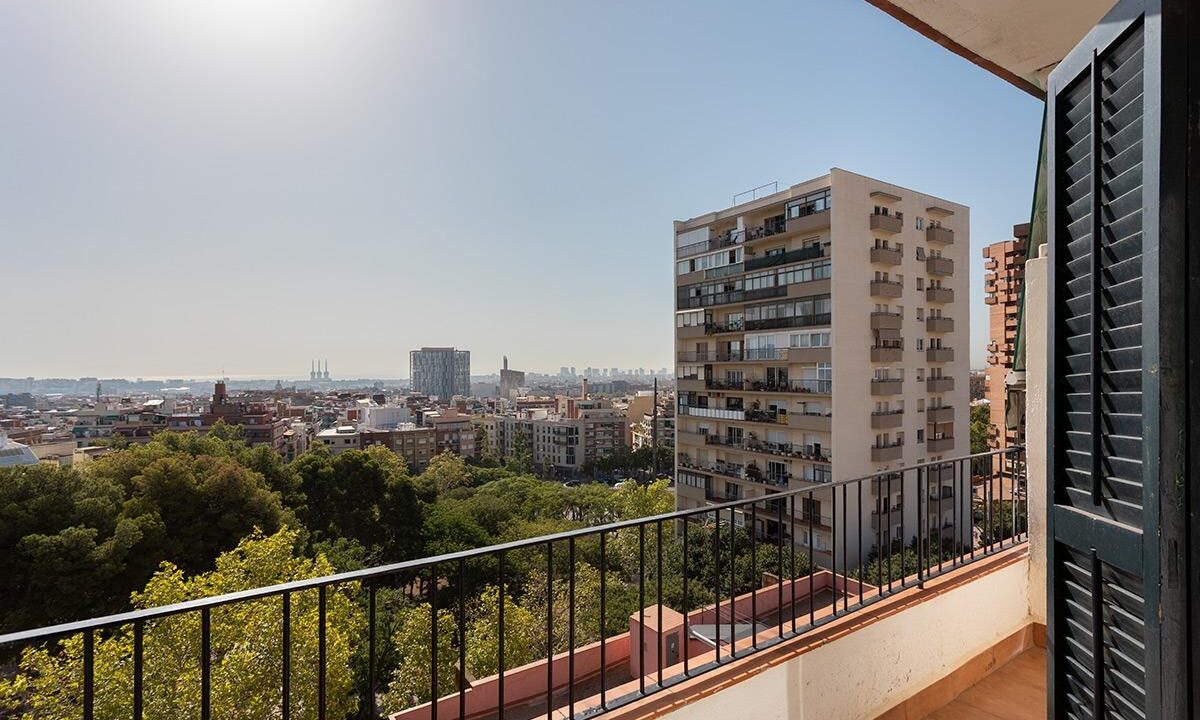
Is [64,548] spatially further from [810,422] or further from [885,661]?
[810,422]

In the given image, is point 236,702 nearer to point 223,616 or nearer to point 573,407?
point 223,616

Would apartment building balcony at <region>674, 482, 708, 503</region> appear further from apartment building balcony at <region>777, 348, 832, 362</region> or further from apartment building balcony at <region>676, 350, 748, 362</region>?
apartment building balcony at <region>777, 348, 832, 362</region>

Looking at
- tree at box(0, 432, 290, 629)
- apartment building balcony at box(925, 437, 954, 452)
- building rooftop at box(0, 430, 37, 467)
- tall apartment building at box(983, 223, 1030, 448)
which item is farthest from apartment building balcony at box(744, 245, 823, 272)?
building rooftop at box(0, 430, 37, 467)

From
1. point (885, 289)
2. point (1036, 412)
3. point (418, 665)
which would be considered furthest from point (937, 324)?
point (1036, 412)

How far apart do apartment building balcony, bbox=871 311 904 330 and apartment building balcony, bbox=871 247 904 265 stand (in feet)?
6.12

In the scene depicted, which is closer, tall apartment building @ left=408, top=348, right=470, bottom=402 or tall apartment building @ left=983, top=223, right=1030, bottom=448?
tall apartment building @ left=983, top=223, right=1030, bottom=448

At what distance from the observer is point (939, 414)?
20.0 metres

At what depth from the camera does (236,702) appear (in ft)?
21.1

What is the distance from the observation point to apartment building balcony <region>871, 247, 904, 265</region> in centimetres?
1883

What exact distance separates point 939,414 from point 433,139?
2029 centimetres

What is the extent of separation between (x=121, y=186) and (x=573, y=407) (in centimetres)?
4555

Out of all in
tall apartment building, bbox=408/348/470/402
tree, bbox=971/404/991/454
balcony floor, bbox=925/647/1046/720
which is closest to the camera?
balcony floor, bbox=925/647/1046/720

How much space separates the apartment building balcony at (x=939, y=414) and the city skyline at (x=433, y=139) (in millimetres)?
2855

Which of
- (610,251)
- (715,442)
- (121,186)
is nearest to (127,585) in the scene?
(121,186)
